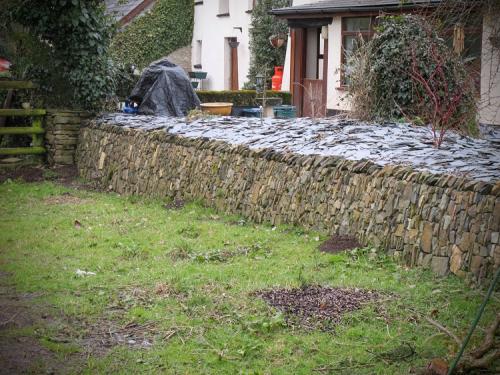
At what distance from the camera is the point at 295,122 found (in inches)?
531

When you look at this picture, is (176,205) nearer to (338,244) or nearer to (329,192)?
(329,192)

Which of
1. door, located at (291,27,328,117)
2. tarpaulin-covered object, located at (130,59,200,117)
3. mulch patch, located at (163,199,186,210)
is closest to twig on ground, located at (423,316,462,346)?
mulch patch, located at (163,199,186,210)

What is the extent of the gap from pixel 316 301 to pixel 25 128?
10838 mm

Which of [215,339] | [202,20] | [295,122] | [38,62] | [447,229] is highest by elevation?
[202,20]

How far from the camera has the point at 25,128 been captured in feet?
52.5

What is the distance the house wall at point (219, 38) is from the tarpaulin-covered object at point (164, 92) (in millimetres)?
14396

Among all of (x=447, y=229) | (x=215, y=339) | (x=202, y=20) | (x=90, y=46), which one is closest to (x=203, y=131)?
(x=90, y=46)

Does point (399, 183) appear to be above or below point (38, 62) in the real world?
below

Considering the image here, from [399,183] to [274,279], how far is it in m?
1.85

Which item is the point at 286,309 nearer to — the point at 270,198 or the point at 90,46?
the point at 270,198

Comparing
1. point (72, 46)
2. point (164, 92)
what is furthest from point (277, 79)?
point (72, 46)

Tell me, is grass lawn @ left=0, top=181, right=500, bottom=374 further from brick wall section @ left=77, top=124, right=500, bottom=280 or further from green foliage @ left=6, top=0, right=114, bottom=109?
green foliage @ left=6, top=0, right=114, bottom=109

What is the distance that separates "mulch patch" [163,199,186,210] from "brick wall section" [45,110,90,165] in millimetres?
4601

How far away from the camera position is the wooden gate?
15742mm
